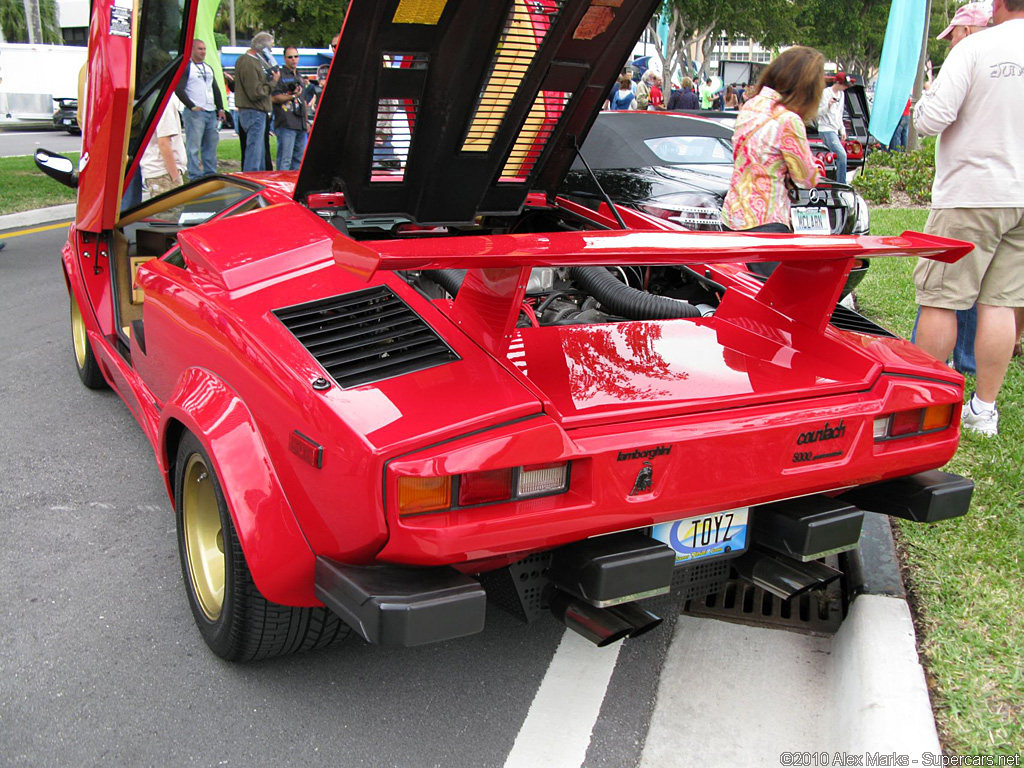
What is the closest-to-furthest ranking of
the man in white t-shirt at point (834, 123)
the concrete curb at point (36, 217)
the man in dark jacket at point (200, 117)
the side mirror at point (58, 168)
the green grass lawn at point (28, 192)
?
the side mirror at point (58, 168) → the concrete curb at point (36, 217) → the man in dark jacket at point (200, 117) → the green grass lawn at point (28, 192) → the man in white t-shirt at point (834, 123)

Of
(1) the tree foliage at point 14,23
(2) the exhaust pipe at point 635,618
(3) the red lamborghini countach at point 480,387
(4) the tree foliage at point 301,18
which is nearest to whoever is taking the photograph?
(3) the red lamborghini countach at point 480,387

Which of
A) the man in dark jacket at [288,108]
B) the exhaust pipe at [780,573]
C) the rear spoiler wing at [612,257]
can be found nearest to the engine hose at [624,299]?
the rear spoiler wing at [612,257]

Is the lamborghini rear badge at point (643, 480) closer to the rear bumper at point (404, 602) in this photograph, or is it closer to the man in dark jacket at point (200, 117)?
the rear bumper at point (404, 602)

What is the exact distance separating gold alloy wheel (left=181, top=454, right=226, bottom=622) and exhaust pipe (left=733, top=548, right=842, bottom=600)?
1575 mm

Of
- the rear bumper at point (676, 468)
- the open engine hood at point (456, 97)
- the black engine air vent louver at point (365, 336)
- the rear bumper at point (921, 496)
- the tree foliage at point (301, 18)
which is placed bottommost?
the rear bumper at point (921, 496)

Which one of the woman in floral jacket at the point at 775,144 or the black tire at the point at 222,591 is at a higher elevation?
the woman in floral jacket at the point at 775,144

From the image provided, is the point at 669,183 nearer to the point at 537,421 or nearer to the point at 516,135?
the point at 516,135

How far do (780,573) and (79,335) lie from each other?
4061 millimetres

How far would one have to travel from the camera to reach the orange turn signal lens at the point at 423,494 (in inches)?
79.0

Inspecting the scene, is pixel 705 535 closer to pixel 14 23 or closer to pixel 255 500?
pixel 255 500

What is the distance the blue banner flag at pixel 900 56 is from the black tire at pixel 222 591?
1195cm

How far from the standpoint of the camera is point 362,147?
3125mm

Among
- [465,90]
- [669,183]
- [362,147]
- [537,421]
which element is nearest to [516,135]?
[465,90]

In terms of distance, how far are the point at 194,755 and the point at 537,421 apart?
Result: 1.28 metres
